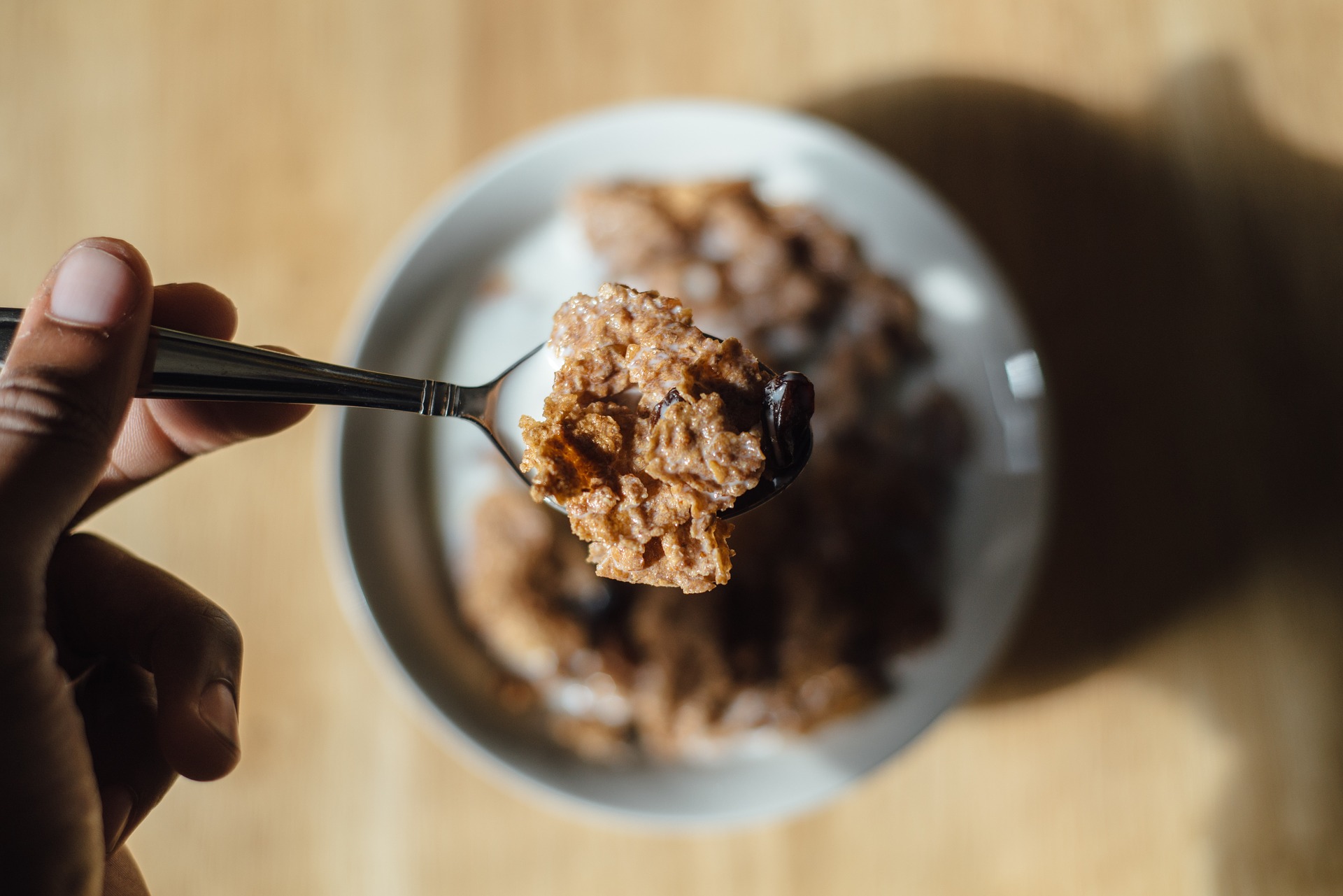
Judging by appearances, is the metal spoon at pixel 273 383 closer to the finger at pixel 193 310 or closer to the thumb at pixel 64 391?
the thumb at pixel 64 391

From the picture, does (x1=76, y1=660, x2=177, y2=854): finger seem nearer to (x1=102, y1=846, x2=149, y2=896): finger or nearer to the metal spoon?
(x1=102, y1=846, x2=149, y2=896): finger

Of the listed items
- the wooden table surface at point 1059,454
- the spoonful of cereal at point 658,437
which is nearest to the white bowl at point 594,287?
→ the wooden table surface at point 1059,454

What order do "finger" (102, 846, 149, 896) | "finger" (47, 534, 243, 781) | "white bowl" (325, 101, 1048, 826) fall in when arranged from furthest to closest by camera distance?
"white bowl" (325, 101, 1048, 826) → "finger" (102, 846, 149, 896) → "finger" (47, 534, 243, 781)

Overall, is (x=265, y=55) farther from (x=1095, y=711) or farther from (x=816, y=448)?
(x=1095, y=711)


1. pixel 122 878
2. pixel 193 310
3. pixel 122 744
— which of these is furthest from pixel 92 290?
pixel 122 878

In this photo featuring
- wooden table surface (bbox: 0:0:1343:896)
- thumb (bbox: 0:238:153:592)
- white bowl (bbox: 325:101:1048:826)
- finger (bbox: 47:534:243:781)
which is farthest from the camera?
wooden table surface (bbox: 0:0:1343:896)

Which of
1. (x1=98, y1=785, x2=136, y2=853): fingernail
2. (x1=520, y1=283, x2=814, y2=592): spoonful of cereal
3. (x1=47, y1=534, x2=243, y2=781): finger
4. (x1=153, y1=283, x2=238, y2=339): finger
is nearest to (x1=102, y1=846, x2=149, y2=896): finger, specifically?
(x1=98, y1=785, x2=136, y2=853): fingernail

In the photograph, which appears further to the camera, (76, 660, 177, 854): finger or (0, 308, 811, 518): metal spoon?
(76, 660, 177, 854): finger
